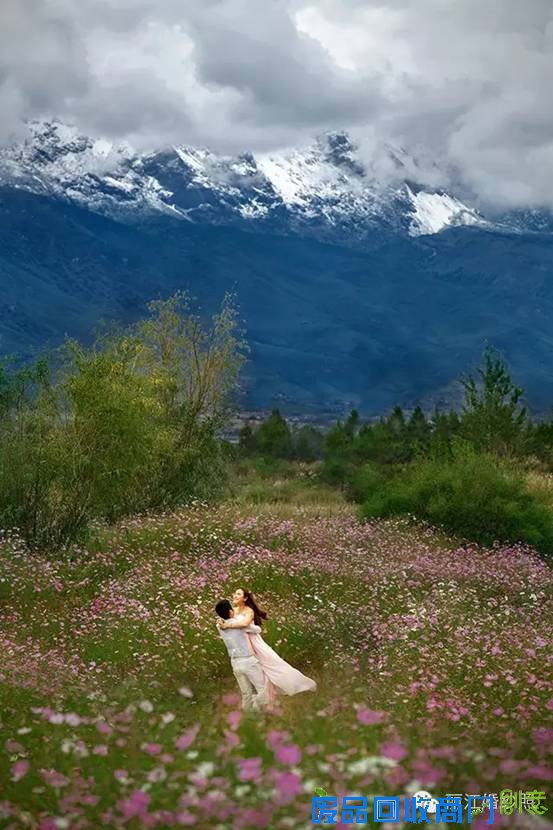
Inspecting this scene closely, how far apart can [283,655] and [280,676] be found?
2080 millimetres

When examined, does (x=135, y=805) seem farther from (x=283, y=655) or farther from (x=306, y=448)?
(x=306, y=448)

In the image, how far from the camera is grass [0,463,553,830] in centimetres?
499

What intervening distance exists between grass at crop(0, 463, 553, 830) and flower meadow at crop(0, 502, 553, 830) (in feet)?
0.08

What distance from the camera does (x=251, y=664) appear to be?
32.3 feet

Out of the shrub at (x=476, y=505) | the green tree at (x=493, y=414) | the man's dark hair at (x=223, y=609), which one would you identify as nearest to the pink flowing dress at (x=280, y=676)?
the man's dark hair at (x=223, y=609)

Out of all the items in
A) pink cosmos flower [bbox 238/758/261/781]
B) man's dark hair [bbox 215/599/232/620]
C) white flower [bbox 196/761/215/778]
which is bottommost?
man's dark hair [bbox 215/599/232/620]

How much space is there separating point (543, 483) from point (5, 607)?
22.7m

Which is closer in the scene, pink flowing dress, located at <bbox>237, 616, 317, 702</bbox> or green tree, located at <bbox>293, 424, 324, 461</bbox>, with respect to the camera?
pink flowing dress, located at <bbox>237, 616, 317, 702</bbox>

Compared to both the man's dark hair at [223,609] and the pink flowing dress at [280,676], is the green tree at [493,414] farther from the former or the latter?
the man's dark hair at [223,609]

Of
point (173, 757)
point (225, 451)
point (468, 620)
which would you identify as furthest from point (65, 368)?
point (173, 757)

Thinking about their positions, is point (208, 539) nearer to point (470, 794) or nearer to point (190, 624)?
point (190, 624)

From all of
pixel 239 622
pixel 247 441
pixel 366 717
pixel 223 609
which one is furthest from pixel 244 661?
pixel 247 441

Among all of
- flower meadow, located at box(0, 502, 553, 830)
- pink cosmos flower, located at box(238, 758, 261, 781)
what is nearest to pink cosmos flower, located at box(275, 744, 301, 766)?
flower meadow, located at box(0, 502, 553, 830)

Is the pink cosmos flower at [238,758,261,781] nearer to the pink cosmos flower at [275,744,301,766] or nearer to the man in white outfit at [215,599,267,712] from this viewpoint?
the pink cosmos flower at [275,744,301,766]
